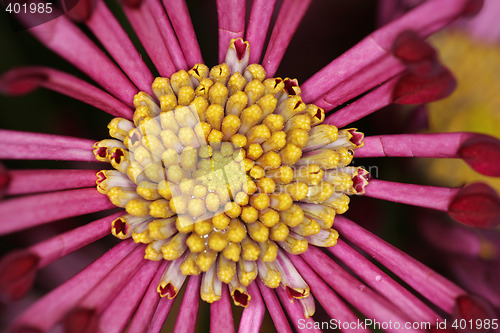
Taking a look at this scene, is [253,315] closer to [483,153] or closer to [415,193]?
[415,193]

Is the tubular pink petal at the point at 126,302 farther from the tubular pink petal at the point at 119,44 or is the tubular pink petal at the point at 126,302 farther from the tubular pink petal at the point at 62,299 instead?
the tubular pink petal at the point at 119,44

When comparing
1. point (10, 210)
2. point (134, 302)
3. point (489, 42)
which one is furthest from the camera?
point (489, 42)

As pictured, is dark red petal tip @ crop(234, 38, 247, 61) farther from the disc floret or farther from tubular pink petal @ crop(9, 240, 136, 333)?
tubular pink petal @ crop(9, 240, 136, 333)

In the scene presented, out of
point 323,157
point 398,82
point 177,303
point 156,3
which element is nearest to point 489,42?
point 398,82

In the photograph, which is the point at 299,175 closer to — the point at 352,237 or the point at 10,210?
the point at 352,237

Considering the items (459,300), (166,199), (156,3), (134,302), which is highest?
(156,3)

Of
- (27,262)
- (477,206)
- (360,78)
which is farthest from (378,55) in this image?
(27,262)

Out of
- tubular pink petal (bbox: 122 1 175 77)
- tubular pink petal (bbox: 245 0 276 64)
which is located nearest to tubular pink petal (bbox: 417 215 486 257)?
tubular pink petal (bbox: 245 0 276 64)
